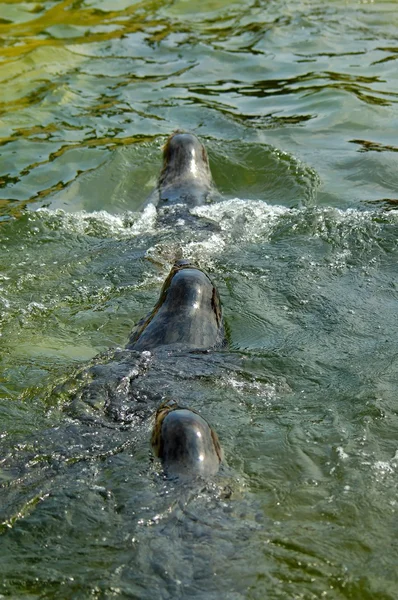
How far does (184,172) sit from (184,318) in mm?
3271

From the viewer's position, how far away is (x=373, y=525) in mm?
4020

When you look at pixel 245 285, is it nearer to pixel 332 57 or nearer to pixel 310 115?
pixel 310 115

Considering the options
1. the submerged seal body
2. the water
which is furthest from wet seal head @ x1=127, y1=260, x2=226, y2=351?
the water

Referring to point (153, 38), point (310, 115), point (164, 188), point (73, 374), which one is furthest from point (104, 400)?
point (153, 38)

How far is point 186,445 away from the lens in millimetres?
4180

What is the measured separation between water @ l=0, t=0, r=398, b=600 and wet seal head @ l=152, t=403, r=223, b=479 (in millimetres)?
127

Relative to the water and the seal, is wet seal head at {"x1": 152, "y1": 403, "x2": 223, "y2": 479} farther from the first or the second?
the seal

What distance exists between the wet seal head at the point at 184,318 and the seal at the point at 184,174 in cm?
249

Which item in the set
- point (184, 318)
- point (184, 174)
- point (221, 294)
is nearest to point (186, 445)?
point (184, 318)

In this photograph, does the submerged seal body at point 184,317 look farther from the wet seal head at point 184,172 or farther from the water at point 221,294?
the wet seal head at point 184,172

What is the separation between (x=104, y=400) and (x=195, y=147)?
446 centimetres

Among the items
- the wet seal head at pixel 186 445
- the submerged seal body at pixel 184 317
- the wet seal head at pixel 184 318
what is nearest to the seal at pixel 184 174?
the submerged seal body at pixel 184 317

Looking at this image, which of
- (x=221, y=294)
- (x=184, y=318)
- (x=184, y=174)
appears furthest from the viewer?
(x=184, y=174)

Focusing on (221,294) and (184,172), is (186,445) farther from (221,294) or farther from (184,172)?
(184,172)
